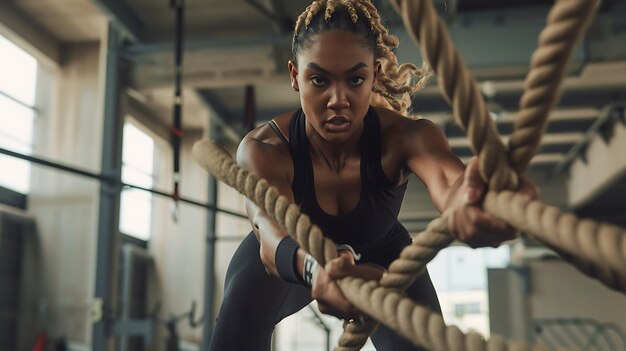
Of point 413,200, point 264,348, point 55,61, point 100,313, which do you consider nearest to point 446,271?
point 413,200

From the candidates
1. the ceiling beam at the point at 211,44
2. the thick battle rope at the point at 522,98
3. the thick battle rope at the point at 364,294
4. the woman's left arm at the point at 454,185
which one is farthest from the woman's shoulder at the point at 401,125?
the ceiling beam at the point at 211,44

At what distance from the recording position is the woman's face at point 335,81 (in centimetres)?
103

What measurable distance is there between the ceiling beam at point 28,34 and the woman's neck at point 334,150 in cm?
428

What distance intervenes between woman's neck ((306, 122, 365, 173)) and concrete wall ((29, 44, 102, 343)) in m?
4.36

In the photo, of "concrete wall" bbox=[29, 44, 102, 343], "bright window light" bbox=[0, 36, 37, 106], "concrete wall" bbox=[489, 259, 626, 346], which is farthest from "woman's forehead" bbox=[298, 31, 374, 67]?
"concrete wall" bbox=[489, 259, 626, 346]

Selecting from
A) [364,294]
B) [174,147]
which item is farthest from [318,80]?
[174,147]

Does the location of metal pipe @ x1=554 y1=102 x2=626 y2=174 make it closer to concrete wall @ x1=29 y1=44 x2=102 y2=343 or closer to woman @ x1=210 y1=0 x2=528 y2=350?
concrete wall @ x1=29 y1=44 x2=102 y2=343

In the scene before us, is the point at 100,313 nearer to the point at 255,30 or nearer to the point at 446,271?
the point at 255,30

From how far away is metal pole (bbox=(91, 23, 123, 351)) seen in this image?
12.9 ft

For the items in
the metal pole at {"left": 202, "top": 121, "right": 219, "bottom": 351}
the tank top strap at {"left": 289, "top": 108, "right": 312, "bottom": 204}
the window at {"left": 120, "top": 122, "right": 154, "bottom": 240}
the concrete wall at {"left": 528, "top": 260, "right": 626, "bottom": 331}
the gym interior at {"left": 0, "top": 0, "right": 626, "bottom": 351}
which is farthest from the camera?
the window at {"left": 120, "top": 122, "right": 154, "bottom": 240}

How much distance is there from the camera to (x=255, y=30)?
461 centimetres

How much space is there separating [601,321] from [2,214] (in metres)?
4.72

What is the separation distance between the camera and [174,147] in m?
3.45

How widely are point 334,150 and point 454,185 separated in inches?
13.1
